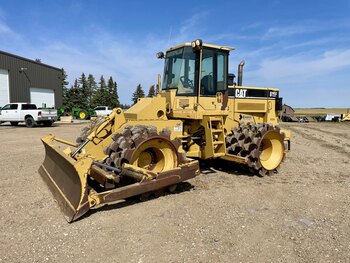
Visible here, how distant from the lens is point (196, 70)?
6.77 m

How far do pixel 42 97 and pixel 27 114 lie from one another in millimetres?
15088

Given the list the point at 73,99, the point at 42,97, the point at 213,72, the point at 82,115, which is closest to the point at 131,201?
the point at 213,72

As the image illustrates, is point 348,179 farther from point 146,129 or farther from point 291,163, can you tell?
point 146,129

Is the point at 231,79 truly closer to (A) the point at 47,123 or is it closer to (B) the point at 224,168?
(B) the point at 224,168

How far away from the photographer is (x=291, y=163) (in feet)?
29.4

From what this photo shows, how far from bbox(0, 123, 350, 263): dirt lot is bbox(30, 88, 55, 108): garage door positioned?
32.1m

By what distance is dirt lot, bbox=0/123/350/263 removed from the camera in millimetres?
3494

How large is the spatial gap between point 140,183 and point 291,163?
19.2ft

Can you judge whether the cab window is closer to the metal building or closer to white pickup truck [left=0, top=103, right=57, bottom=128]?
white pickup truck [left=0, top=103, right=57, bottom=128]

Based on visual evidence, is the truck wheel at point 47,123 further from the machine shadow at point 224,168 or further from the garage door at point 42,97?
the machine shadow at point 224,168

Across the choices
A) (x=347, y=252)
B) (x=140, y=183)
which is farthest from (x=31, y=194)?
(x=347, y=252)

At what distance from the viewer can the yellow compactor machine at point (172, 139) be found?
4.84m

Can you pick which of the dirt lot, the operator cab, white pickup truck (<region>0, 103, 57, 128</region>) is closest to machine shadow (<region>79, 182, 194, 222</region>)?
the dirt lot

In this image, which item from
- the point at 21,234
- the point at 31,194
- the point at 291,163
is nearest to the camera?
the point at 21,234
